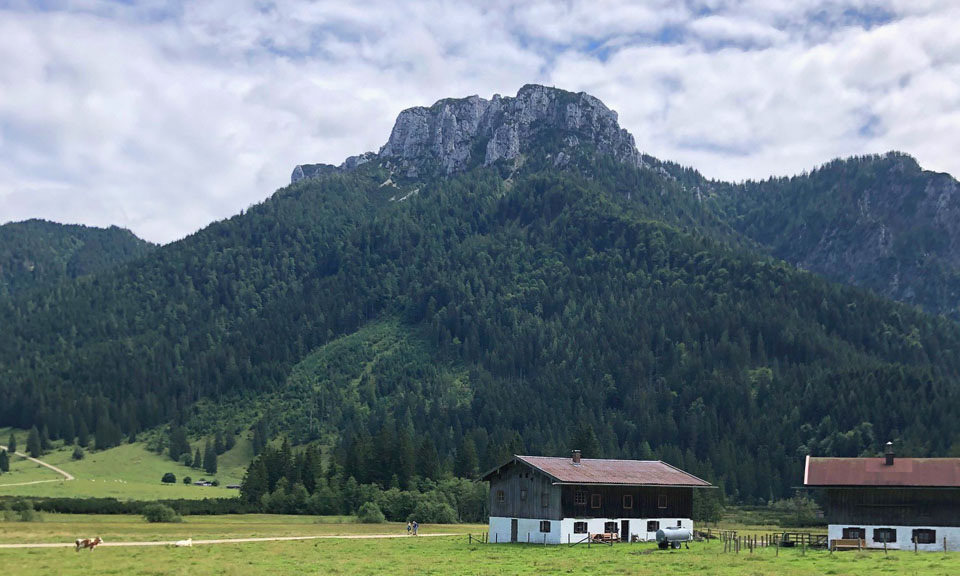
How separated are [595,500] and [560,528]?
4535 mm

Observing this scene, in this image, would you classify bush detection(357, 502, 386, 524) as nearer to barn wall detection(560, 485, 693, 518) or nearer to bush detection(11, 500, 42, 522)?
bush detection(11, 500, 42, 522)

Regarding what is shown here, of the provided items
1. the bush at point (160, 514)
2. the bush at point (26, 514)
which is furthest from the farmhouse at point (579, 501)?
the bush at point (26, 514)

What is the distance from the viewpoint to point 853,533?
80125 millimetres

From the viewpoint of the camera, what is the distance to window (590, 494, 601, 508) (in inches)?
3447

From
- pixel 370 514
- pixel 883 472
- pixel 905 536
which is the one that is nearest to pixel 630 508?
pixel 883 472

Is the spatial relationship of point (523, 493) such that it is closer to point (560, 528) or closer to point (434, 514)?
point (560, 528)

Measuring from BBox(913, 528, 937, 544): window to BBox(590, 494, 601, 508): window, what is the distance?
2518cm

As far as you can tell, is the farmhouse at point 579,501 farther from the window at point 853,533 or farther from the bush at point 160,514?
the bush at point 160,514

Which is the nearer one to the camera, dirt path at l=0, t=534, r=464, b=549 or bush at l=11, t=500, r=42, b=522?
dirt path at l=0, t=534, r=464, b=549

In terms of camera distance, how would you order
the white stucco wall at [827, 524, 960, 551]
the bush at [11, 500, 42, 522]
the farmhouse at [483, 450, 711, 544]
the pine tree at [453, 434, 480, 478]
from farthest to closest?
the pine tree at [453, 434, 480, 478] < the bush at [11, 500, 42, 522] < the farmhouse at [483, 450, 711, 544] < the white stucco wall at [827, 524, 960, 551]

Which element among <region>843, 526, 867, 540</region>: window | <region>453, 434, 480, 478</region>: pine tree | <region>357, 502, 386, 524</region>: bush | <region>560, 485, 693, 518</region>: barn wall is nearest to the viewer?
<region>843, 526, 867, 540</region>: window

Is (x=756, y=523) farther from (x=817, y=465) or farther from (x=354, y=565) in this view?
(x=354, y=565)

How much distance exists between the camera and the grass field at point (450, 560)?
188ft

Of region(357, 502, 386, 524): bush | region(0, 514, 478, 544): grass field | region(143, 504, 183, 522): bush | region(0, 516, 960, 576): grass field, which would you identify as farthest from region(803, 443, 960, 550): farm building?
region(143, 504, 183, 522): bush
